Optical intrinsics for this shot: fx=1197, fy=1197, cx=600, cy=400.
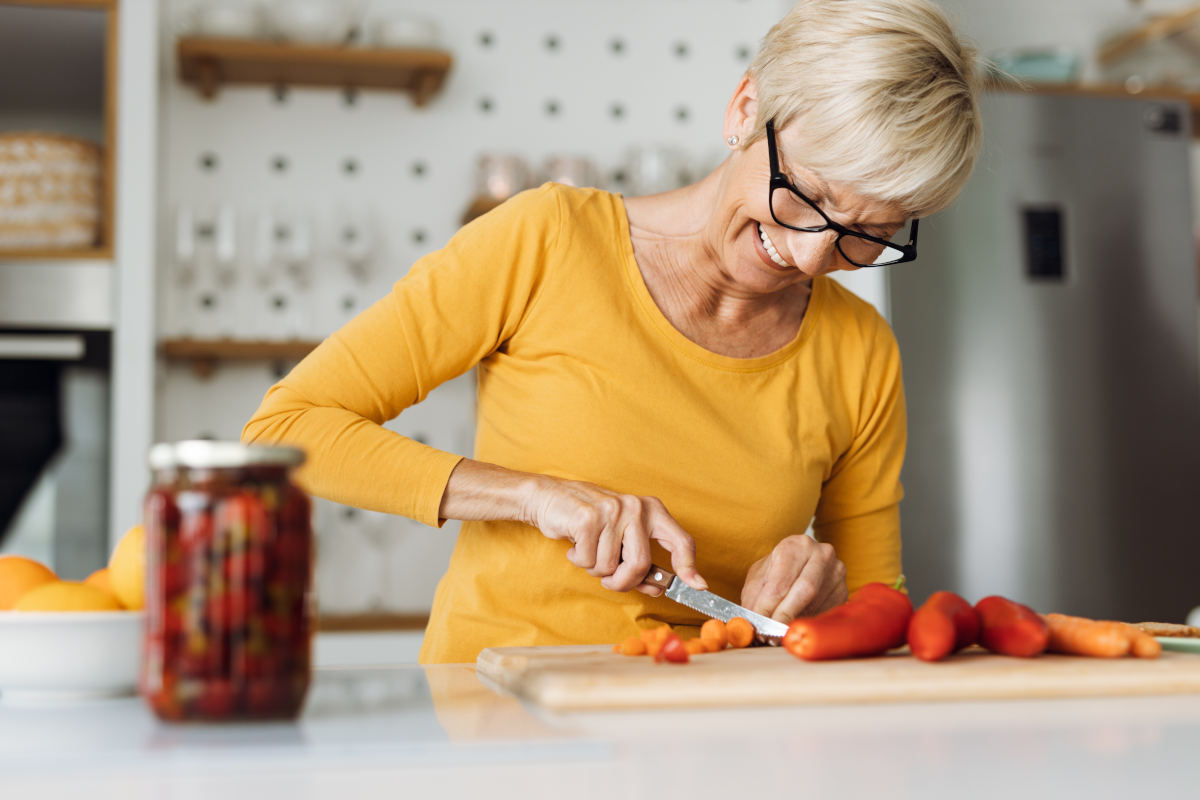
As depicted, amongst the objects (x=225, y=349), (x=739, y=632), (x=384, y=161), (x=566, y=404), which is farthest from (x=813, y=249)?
(x=384, y=161)

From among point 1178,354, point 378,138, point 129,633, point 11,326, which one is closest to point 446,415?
point 378,138

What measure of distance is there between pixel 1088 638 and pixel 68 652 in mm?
708

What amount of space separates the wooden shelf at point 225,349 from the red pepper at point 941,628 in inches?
84.0

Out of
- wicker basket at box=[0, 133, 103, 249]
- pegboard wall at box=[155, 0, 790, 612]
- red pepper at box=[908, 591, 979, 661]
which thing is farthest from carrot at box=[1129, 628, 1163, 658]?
wicker basket at box=[0, 133, 103, 249]

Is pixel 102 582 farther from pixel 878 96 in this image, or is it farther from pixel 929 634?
pixel 878 96

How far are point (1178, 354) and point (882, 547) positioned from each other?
1869 mm

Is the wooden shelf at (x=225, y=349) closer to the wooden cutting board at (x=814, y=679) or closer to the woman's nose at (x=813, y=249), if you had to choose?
the woman's nose at (x=813, y=249)

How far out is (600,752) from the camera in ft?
1.90

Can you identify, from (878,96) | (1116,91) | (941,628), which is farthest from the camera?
(1116,91)

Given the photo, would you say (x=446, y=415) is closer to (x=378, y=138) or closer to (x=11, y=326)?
(x=378, y=138)

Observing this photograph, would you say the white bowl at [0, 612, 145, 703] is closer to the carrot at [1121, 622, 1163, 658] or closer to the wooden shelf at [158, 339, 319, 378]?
the carrot at [1121, 622, 1163, 658]

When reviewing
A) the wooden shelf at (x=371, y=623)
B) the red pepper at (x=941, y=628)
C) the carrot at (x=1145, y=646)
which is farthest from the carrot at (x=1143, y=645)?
the wooden shelf at (x=371, y=623)

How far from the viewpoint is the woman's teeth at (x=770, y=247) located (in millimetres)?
1211

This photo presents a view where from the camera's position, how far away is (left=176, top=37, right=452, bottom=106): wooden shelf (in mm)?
2799
